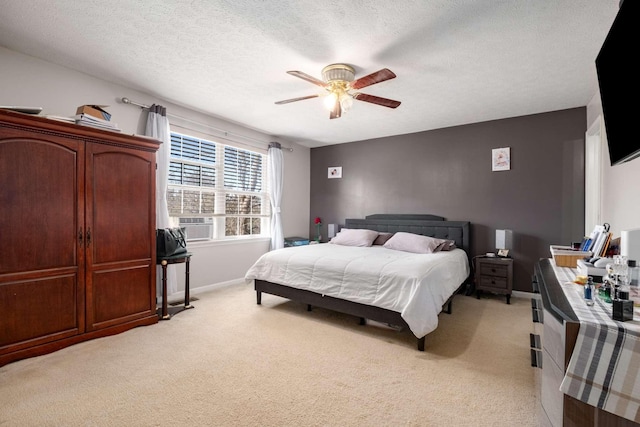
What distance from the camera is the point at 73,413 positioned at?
5.65 ft

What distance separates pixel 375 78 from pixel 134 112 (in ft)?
9.47

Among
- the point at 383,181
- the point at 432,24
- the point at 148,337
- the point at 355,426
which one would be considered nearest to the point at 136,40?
the point at 432,24

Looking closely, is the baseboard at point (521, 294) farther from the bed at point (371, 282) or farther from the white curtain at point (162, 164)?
the white curtain at point (162, 164)

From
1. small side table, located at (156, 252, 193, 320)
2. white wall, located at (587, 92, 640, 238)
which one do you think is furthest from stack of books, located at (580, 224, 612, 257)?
small side table, located at (156, 252, 193, 320)

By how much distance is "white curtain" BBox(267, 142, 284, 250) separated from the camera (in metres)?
5.26

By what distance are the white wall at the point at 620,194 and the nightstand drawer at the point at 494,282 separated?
4.30ft

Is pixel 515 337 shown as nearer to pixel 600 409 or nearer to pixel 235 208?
pixel 600 409

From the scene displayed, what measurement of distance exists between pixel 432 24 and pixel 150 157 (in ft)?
9.42

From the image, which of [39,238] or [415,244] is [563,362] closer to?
[415,244]

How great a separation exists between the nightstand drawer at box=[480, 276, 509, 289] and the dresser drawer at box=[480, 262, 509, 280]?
0.05 m

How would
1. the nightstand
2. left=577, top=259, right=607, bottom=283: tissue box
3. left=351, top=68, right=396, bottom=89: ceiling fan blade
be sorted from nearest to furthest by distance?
left=577, top=259, right=607, bottom=283: tissue box
left=351, top=68, right=396, bottom=89: ceiling fan blade
the nightstand

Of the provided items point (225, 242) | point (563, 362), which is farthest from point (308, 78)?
point (225, 242)

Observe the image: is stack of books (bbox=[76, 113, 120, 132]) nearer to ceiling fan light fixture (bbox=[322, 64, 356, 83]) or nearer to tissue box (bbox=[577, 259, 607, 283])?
ceiling fan light fixture (bbox=[322, 64, 356, 83])

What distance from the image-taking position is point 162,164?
365 cm
